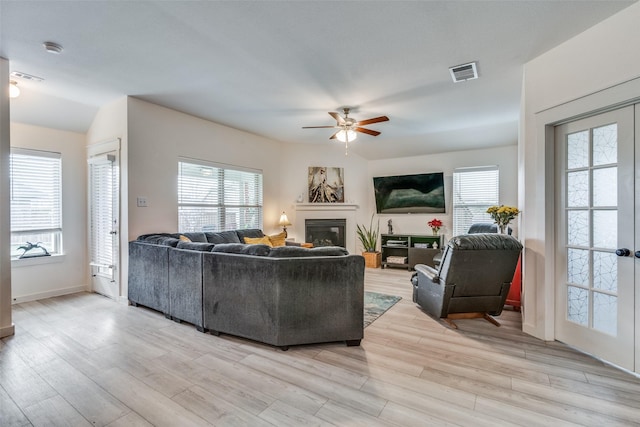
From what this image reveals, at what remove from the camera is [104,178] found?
4301mm

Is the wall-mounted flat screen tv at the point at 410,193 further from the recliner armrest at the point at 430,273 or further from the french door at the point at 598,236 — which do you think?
the french door at the point at 598,236

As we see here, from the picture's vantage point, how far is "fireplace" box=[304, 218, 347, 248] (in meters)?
6.69

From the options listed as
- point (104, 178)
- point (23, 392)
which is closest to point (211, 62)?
point (104, 178)

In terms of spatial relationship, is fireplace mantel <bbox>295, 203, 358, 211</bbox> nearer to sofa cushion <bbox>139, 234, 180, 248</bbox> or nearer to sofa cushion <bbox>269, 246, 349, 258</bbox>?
sofa cushion <bbox>139, 234, 180, 248</bbox>

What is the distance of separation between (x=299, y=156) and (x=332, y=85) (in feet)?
10.7

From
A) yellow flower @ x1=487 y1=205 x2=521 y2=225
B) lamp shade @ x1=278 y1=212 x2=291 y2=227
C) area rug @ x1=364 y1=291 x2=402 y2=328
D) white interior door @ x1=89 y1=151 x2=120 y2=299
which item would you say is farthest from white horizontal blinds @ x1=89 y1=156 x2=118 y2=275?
yellow flower @ x1=487 y1=205 x2=521 y2=225

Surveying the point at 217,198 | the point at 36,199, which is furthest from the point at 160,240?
the point at 36,199

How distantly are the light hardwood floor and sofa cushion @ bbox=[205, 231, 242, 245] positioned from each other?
171 centimetres

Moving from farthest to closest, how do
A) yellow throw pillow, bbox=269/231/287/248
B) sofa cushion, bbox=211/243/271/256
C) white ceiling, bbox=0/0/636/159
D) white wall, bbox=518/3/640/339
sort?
yellow throw pillow, bbox=269/231/287/248 < sofa cushion, bbox=211/243/271/256 < white wall, bbox=518/3/640/339 < white ceiling, bbox=0/0/636/159

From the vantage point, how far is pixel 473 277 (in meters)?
3.09

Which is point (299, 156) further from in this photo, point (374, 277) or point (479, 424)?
point (479, 424)

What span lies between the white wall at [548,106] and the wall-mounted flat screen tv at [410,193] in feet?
10.3

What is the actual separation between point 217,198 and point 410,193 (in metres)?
4.10

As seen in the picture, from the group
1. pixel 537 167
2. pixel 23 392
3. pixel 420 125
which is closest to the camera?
pixel 23 392
